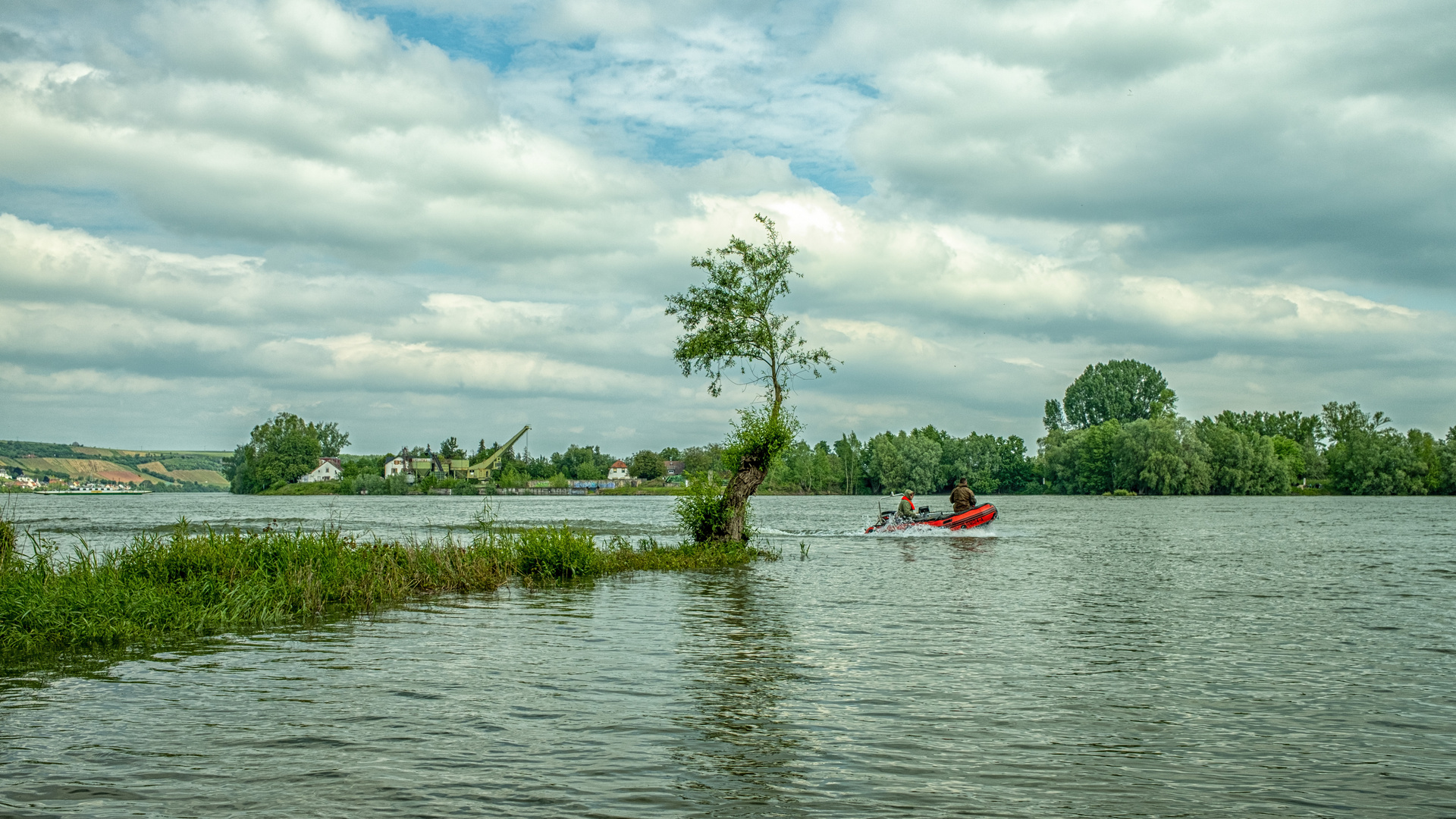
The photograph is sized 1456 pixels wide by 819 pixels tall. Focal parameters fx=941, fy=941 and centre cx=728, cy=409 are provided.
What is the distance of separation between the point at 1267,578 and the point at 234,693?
21.7 metres

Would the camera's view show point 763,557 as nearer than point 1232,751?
No

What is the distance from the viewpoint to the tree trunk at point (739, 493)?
2817cm

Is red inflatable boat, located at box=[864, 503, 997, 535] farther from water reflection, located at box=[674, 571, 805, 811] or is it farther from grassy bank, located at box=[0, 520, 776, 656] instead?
water reflection, located at box=[674, 571, 805, 811]

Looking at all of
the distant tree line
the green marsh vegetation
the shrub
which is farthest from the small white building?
the green marsh vegetation

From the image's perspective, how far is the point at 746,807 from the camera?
621 cm

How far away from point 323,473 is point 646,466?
5864 centimetres

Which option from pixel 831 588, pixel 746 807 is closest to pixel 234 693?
pixel 746 807

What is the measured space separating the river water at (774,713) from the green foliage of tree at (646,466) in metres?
166

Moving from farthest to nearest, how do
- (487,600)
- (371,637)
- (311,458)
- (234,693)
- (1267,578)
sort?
(311,458)
(1267,578)
(487,600)
(371,637)
(234,693)

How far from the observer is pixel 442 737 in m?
7.92

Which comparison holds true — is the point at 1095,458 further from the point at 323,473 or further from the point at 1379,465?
the point at 323,473

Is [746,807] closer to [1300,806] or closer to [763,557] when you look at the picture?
[1300,806]

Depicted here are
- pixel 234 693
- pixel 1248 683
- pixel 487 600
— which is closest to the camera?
pixel 234 693

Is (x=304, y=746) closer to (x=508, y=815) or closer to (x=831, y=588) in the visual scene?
(x=508, y=815)
